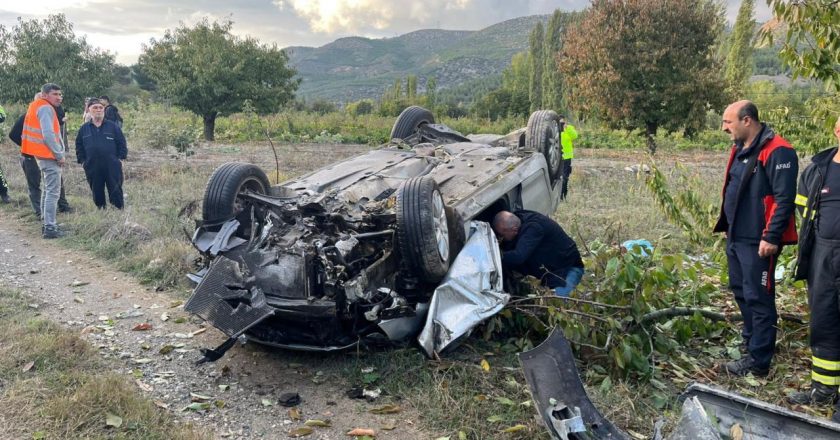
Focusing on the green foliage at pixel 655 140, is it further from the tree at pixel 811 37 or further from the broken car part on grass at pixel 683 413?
the broken car part on grass at pixel 683 413

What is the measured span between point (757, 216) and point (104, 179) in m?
7.64

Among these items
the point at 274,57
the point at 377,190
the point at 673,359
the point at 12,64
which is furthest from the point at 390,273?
the point at 12,64

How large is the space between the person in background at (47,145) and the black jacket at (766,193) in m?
7.13

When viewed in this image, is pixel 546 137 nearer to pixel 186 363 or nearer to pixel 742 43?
pixel 186 363

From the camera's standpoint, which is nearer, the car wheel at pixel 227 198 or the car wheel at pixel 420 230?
the car wheel at pixel 420 230

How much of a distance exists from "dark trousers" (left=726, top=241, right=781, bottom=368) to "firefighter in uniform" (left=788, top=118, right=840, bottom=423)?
0.23 m

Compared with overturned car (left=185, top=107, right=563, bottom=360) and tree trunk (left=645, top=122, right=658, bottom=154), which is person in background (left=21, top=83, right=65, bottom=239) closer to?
overturned car (left=185, top=107, right=563, bottom=360)

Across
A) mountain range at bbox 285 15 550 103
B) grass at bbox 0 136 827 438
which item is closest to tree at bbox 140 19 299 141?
grass at bbox 0 136 827 438

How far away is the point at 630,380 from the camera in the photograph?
4.01 metres

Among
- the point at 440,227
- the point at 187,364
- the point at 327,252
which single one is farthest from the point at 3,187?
the point at 440,227

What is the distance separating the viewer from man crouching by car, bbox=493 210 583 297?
4.76 meters

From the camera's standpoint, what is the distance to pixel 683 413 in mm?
2678

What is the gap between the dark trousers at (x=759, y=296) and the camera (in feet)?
12.6

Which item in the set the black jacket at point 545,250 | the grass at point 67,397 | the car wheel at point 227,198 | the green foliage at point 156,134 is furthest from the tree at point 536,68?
the grass at point 67,397
